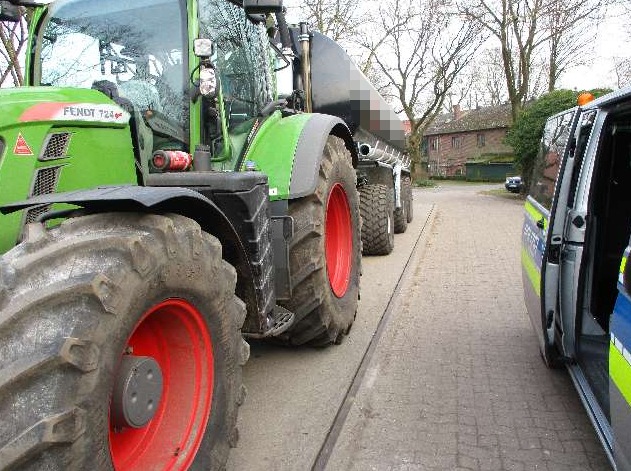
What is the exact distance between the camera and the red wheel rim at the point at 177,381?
221 cm

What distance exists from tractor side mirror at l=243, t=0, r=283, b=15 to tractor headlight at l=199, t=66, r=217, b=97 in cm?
41

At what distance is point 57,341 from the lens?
160 centimetres

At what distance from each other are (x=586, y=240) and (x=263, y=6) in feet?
7.52

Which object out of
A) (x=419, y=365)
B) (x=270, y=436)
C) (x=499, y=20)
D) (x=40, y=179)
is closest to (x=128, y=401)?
(x=40, y=179)

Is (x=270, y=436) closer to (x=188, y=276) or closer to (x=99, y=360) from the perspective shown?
(x=188, y=276)

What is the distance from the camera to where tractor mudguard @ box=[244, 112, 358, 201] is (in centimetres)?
373

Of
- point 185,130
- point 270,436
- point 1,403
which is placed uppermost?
point 185,130

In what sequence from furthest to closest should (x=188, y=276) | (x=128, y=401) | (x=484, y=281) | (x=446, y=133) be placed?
(x=446, y=133), (x=484, y=281), (x=188, y=276), (x=128, y=401)

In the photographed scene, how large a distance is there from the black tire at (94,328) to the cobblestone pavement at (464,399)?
104 centimetres

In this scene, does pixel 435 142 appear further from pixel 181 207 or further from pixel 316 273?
pixel 181 207

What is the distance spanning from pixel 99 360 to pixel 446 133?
6226 cm

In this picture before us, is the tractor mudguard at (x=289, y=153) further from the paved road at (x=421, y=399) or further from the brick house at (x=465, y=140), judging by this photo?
the brick house at (x=465, y=140)

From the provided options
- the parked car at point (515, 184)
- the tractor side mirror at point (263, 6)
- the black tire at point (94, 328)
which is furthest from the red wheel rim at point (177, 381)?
the parked car at point (515, 184)

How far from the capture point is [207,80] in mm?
3145
